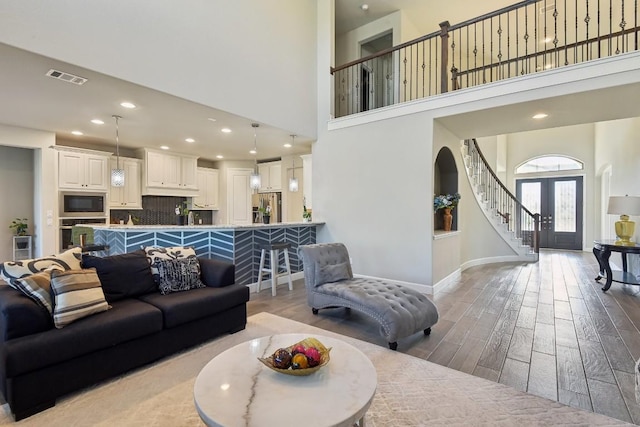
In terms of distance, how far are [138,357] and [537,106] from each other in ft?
17.1

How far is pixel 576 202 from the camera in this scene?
9.15 m

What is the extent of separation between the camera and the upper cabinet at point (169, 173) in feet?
22.2

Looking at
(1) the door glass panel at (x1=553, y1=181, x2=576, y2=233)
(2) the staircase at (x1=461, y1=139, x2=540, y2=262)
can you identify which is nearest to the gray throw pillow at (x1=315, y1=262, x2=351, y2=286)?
(2) the staircase at (x1=461, y1=139, x2=540, y2=262)

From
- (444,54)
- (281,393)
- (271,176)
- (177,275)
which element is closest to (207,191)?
(271,176)

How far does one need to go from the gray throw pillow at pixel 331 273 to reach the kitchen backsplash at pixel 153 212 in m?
5.07

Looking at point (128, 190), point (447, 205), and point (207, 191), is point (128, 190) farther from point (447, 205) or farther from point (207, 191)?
point (447, 205)

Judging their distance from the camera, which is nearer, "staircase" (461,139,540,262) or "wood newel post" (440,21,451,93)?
"wood newel post" (440,21,451,93)

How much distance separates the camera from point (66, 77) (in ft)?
10.6

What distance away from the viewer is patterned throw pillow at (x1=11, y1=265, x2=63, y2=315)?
221 centimetres

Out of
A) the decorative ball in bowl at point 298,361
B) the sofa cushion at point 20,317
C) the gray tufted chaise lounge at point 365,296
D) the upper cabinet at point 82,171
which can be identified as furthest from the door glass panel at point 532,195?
the sofa cushion at point 20,317

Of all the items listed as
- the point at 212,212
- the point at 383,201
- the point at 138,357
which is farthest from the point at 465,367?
the point at 212,212

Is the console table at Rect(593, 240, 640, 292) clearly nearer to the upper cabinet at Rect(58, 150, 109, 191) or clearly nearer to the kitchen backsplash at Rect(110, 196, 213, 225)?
the kitchen backsplash at Rect(110, 196, 213, 225)

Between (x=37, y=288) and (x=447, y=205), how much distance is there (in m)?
5.25

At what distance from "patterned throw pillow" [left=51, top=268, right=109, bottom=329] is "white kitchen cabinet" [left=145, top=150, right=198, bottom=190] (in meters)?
4.80
